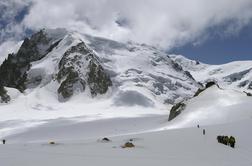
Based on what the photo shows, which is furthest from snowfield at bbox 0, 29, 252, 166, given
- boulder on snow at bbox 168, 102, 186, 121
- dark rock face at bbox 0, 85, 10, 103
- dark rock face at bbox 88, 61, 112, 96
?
dark rock face at bbox 88, 61, 112, 96

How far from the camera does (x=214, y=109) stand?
81688 mm

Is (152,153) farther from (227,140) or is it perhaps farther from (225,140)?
(225,140)

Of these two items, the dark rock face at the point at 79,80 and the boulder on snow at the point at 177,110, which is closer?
the boulder on snow at the point at 177,110

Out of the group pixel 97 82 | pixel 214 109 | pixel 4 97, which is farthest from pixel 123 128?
pixel 97 82

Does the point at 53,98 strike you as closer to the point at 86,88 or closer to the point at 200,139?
the point at 86,88

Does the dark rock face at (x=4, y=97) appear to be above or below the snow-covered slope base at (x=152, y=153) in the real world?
above

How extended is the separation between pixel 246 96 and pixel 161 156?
212 ft

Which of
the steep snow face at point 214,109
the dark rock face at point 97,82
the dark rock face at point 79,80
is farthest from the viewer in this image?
the dark rock face at point 97,82

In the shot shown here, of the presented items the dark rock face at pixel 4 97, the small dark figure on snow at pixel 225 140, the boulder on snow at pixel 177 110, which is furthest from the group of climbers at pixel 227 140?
the dark rock face at pixel 4 97

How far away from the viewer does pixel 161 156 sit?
1107 inches

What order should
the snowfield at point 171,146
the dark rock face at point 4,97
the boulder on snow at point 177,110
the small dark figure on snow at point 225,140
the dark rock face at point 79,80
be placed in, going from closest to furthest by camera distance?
1. the snowfield at point 171,146
2. the small dark figure on snow at point 225,140
3. the boulder on snow at point 177,110
4. the dark rock face at point 4,97
5. the dark rock face at point 79,80

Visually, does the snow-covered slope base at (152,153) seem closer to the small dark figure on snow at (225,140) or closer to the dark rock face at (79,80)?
the small dark figure on snow at (225,140)

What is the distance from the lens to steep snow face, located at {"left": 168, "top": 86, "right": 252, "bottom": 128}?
2923 inches

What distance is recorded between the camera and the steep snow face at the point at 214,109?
74250 millimetres
